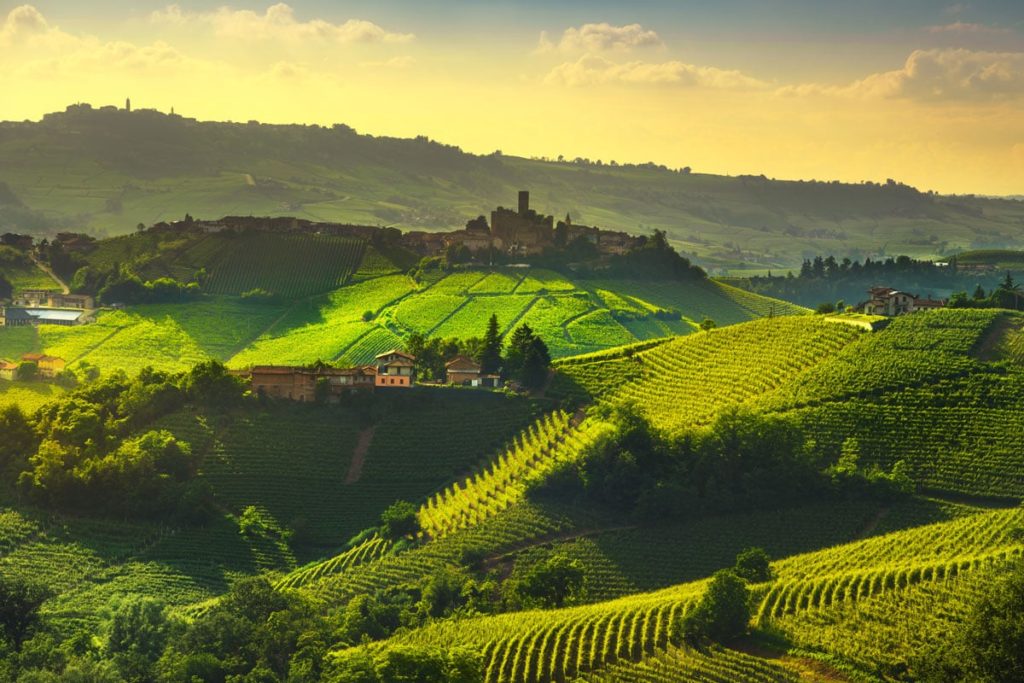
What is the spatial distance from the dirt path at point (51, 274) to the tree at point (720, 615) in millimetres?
80474

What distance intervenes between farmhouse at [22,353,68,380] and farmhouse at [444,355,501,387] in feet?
92.9

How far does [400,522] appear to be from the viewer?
60.8m

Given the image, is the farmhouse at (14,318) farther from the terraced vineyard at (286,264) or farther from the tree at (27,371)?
the tree at (27,371)

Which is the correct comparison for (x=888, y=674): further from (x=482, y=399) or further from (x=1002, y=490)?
(x=482, y=399)

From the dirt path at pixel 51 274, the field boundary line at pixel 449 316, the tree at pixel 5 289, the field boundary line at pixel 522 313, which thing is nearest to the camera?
the field boundary line at pixel 449 316

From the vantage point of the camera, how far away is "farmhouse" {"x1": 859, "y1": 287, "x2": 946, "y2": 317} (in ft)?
258

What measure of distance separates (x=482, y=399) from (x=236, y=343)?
3442 centimetres

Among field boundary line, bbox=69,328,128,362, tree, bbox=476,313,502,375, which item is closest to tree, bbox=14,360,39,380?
field boundary line, bbox=69,328,128,362

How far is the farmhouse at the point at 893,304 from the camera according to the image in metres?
78.8

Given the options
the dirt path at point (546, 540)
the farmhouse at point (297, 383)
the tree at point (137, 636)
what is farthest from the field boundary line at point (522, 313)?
the tree at point (137, 636)

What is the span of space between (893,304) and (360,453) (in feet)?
110

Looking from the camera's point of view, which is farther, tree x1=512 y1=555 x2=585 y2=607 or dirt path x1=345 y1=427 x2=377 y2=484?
dirt path x1=345 y1=427 x2=377 y2=484

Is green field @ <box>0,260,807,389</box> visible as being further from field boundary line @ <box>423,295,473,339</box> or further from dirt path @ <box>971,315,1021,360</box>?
dirt path @ <box>971,315,1021,360</box>

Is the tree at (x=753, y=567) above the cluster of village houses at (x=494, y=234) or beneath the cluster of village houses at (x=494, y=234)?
beneath
